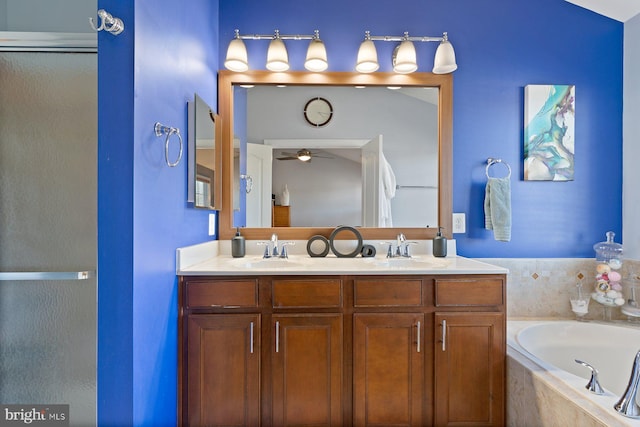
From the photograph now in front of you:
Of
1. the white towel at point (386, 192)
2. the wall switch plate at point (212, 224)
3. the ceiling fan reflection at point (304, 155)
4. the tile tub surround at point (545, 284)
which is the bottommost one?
the tile tub surround at point (545, 284)

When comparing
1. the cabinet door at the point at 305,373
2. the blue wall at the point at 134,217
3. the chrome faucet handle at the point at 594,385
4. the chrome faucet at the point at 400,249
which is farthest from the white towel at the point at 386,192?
the blue wall at the point at 134,217

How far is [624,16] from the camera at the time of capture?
2182mm

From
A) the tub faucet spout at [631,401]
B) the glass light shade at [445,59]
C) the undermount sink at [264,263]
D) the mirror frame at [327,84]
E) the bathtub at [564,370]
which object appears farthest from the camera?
the mirror frame at [327,84]

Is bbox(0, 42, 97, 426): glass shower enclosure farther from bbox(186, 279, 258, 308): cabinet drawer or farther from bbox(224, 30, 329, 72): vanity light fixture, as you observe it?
bbox(224, 30, 329, 72): vanity light fixture

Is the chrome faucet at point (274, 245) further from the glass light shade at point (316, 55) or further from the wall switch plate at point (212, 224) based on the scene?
the glass light shade at point (316, 55)

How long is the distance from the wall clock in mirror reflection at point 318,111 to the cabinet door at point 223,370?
4.22 feet

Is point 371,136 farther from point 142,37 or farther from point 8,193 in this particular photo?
point 8,193

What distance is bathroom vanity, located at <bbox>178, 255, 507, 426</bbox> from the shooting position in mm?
1584

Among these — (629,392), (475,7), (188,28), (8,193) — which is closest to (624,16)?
(475,7)

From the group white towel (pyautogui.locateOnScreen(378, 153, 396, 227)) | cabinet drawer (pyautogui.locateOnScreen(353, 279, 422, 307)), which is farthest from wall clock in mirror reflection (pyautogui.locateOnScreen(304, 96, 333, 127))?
cabinet drawer (pyautogui.locateOnScreen(353, 279, 422, 307))

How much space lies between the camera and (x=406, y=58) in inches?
82.0

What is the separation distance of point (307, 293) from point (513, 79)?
194 centimetres

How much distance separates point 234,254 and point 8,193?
1076mm

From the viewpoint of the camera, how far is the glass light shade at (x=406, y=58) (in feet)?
6.84
